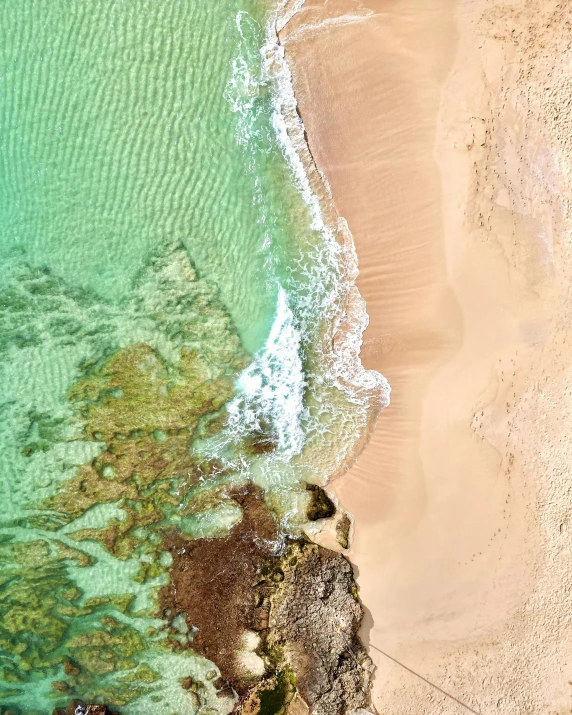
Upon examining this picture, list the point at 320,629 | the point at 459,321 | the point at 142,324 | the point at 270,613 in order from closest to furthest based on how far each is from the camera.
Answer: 1. the point at 459,321
2. the point at 142,324
3. the point at 320,629
4. the point at 270,613

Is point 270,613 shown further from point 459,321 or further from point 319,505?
point 459,321

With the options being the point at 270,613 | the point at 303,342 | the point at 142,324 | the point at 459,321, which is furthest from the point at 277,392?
the point at 270,613

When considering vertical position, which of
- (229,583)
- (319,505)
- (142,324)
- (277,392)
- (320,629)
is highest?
(142,324)

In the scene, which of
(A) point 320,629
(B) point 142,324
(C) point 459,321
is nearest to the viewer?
(C) point 459,321

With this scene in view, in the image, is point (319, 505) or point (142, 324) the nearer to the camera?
point (142, 324)

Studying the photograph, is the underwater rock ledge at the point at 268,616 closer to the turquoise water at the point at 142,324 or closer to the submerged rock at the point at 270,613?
the submerged rock at the point at 270,613

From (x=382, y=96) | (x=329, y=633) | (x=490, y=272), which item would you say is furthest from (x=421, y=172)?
(x=329, y=633)

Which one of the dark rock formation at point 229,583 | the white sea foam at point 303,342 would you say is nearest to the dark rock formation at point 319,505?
the white sea foam at point 303,342

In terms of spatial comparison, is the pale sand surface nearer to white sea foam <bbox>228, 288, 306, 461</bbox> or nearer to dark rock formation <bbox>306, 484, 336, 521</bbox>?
dark rock formation <bbox>306, 484, 336, 521</bbox>
